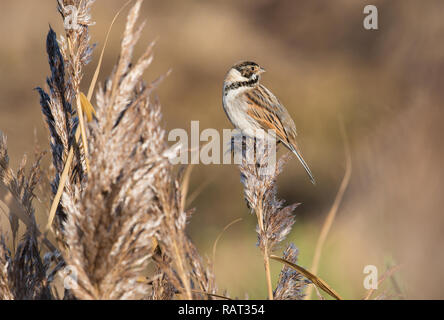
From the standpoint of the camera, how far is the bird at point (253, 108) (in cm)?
365

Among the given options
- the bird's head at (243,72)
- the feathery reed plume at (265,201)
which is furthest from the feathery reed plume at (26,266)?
the bird's head at (243,72)

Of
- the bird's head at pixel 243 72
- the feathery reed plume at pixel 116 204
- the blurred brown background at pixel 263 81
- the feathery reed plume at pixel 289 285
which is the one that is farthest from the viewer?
the blurred brown background at pixel 263 81

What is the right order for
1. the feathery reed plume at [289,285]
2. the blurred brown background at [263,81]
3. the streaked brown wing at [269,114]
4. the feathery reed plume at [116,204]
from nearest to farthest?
the feathery reed plume at [116,204], the feathery reed plume at [289,285], the streaked brown wing at [269,114], the blurred brown background at [263,81]

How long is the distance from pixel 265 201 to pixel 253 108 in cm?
207

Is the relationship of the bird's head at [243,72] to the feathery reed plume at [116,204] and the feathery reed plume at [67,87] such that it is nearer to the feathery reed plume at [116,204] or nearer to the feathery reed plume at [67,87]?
the feathery reed plume at [67,87]

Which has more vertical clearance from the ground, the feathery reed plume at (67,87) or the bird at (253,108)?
the bird at (253,108)

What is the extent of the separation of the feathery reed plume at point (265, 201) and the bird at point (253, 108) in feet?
5.32

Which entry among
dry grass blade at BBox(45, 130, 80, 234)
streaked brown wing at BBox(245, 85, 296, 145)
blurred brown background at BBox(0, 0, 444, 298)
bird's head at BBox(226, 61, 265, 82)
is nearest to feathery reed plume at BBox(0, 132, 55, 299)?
dry grass blade at BBox(45, 130, 80, 234)

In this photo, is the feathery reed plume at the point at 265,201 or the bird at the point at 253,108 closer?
the feathery reed plume at the point at 265,201

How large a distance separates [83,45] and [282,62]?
6.48m

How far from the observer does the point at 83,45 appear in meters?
1.74

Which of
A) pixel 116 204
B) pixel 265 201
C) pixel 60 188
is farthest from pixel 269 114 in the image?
pixel 116 204
